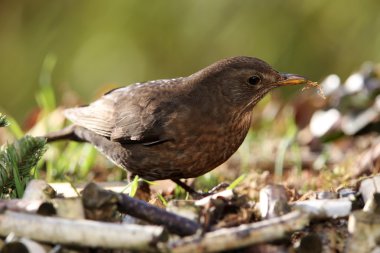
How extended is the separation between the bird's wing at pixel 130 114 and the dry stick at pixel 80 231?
189 cm

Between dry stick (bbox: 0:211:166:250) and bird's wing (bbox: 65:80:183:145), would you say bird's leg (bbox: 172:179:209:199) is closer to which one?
bird's wing (bbox: 65:80:183:145)

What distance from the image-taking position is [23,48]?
856 centimetres

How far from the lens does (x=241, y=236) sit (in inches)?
117

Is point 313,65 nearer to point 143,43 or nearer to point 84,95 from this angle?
point 143,43

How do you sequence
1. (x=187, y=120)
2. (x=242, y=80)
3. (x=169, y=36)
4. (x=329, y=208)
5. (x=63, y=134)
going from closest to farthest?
(x=329, y=208) → (x=187, y=120) → (x=242, y=80) → (x=63, y=134) → (x=169, y=36)

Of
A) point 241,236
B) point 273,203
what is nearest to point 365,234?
point 273,203

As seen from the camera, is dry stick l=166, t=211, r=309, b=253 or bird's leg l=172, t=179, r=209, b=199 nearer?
dry stick l=166, t=211, r=309, b=253

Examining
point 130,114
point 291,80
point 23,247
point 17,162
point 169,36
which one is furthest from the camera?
point 169,36

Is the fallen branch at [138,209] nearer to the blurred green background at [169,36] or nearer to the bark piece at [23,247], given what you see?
the bark piece at [23,247]

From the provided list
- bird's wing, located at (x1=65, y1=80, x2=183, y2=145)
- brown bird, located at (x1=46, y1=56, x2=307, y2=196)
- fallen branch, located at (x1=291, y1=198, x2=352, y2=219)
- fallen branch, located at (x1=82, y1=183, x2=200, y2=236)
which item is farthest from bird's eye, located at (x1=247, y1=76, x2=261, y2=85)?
fallen branch, located at (x1=82, y1=183, x2=200, y2=236)

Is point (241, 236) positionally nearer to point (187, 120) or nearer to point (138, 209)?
point (138, 209)

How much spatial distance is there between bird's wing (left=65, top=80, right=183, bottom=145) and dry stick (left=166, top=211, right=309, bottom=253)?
6.34ft

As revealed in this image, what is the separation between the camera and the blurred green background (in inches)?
325

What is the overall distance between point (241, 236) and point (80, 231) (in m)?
0.62
